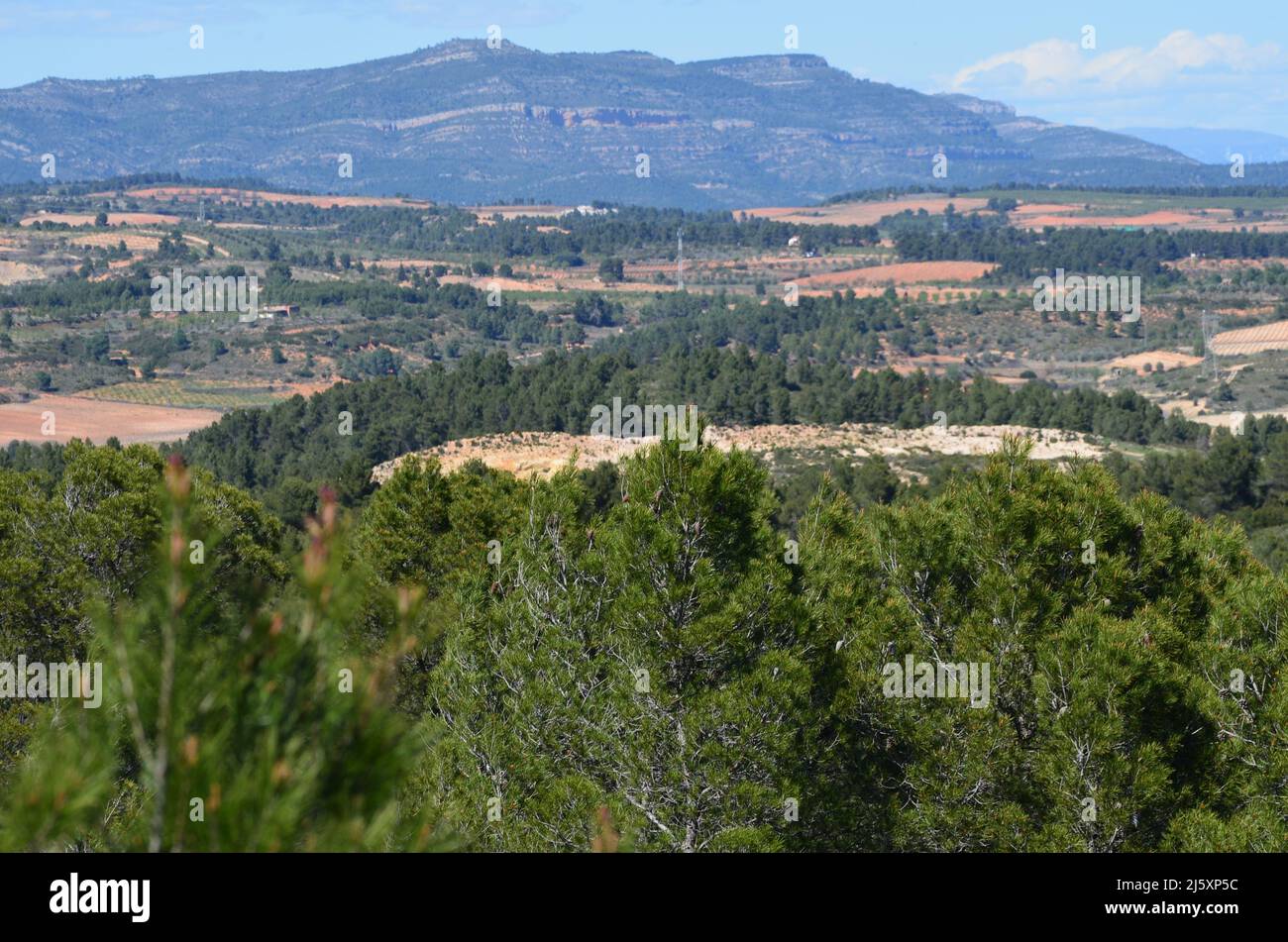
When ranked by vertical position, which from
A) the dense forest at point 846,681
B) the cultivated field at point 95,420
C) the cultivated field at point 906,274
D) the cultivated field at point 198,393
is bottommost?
the cultivated field at point 95,420

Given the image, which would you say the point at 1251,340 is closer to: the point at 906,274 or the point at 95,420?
the point at 906,274

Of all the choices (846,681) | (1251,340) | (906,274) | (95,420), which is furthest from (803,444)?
(906,274)

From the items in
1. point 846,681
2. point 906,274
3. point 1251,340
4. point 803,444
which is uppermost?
point 906,274

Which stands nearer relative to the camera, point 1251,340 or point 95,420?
point 95,420

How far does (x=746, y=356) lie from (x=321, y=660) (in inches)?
3334

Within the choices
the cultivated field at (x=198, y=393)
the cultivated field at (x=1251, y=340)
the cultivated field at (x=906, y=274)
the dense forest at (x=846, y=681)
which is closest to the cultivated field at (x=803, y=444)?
the dense forest at (x=846, y=681)

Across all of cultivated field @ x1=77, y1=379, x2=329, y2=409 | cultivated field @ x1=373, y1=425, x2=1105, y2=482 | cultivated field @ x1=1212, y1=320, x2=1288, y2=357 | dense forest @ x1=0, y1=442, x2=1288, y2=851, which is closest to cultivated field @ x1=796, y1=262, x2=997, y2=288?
cultivated field @ x1=1212, y1=320, x2=1288, y2=357

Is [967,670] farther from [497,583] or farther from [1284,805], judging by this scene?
[497,583]

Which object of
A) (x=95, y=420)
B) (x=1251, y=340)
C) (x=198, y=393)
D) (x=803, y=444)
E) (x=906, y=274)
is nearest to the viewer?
(x=803, y=444)

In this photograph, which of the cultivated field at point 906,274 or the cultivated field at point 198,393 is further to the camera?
the cultivated field at point 906,274

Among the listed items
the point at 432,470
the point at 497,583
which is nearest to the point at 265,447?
the point at 432,470

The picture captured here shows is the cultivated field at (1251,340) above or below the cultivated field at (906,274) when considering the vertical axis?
below

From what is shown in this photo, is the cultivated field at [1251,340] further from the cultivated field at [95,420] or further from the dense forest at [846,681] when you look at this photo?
the dense forest at [846,681]

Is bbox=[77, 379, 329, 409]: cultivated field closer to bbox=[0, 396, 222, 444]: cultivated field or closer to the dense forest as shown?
bbox=[0, 396, 222, 444]: cultivated field
